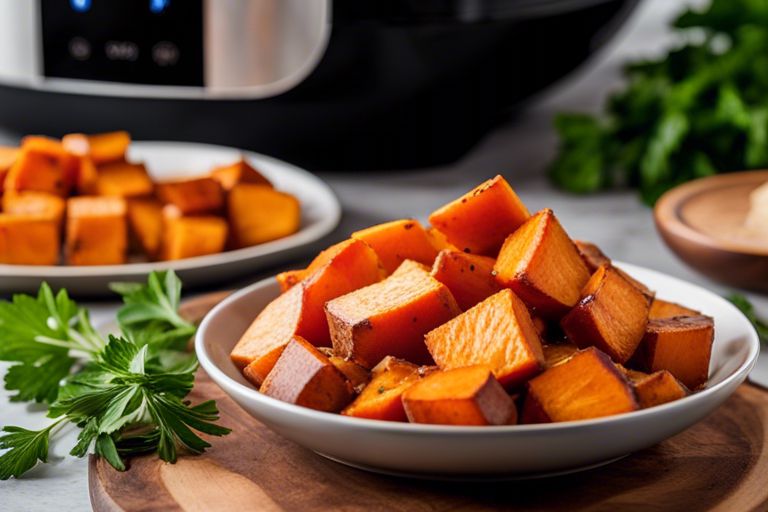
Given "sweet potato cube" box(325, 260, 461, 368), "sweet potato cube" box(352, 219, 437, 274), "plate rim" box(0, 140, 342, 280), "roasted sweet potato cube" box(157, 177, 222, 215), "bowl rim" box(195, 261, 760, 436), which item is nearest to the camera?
"bowl rim" box(195, 261, 760, 436)

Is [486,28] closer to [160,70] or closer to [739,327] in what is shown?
[160,70]

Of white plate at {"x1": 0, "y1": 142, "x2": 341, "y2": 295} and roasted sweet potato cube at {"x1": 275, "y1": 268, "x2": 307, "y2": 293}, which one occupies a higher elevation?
roasted sweet potato cube at {"x1": 275, "y1": 268, "x2": 307, "y2": 293}

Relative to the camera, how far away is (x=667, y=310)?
3.32 ft

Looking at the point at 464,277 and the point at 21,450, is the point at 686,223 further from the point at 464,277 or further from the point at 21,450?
the point at 21,450

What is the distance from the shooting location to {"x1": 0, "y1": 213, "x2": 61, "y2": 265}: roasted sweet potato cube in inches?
54.0

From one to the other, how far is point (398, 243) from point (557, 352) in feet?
0.62

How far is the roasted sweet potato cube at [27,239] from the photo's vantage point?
137 cm

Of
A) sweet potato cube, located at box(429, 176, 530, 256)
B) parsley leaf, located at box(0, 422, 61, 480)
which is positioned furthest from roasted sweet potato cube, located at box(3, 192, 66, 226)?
sweet potato cube, located at box(429, 176, 530, 256)

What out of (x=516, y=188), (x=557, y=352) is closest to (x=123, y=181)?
(x=516, y=188)

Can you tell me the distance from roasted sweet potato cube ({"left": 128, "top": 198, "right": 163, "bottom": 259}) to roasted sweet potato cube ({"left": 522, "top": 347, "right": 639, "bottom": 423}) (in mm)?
785

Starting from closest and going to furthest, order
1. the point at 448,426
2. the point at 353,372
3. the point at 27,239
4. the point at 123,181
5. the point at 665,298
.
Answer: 1. the point at 448,426
2. the point at 353,372
3. the point at 665,298
4. the point at 27,239
5. the point at 123,181

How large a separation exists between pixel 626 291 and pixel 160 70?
109cm

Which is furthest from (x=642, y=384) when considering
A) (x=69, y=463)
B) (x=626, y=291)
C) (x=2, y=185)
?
(x=2, y=185)

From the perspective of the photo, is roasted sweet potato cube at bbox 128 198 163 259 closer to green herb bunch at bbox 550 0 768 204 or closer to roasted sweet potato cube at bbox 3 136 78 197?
roasted sweet potato cube at bbox 3 136 78 197
